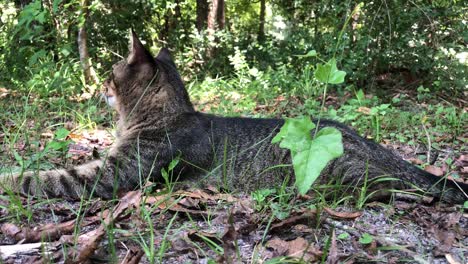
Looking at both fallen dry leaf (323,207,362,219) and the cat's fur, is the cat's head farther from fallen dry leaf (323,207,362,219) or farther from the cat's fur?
fallen dry leaf (323,207,362,219)

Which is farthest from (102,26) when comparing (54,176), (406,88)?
(54,176)

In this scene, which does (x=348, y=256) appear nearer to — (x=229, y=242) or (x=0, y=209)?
(x=229, y=242)

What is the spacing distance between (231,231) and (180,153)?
1311 millimetres

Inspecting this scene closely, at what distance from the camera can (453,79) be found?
257 inches

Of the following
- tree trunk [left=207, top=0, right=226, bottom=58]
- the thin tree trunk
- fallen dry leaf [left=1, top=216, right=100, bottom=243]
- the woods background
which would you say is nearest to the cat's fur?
fallen dry leaf [left=1, top=216, right=100, bottom=243]

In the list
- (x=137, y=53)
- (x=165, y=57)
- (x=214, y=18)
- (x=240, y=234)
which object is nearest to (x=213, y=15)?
(x=214, y=18)

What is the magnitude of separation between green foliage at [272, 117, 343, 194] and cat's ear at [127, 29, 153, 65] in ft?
6.13

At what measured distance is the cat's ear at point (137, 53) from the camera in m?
3.37

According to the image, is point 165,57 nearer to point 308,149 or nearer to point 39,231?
point 39,231

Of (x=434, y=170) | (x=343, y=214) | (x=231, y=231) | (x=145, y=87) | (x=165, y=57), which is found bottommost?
(x=434, y=170)

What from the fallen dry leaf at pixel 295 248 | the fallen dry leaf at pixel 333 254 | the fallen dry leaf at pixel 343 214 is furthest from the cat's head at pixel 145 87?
the fallen dry leaf at pixel 333 254

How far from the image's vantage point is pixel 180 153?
3.12m

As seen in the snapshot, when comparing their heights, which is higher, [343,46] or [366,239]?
[343,46]

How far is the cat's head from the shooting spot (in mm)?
3430
